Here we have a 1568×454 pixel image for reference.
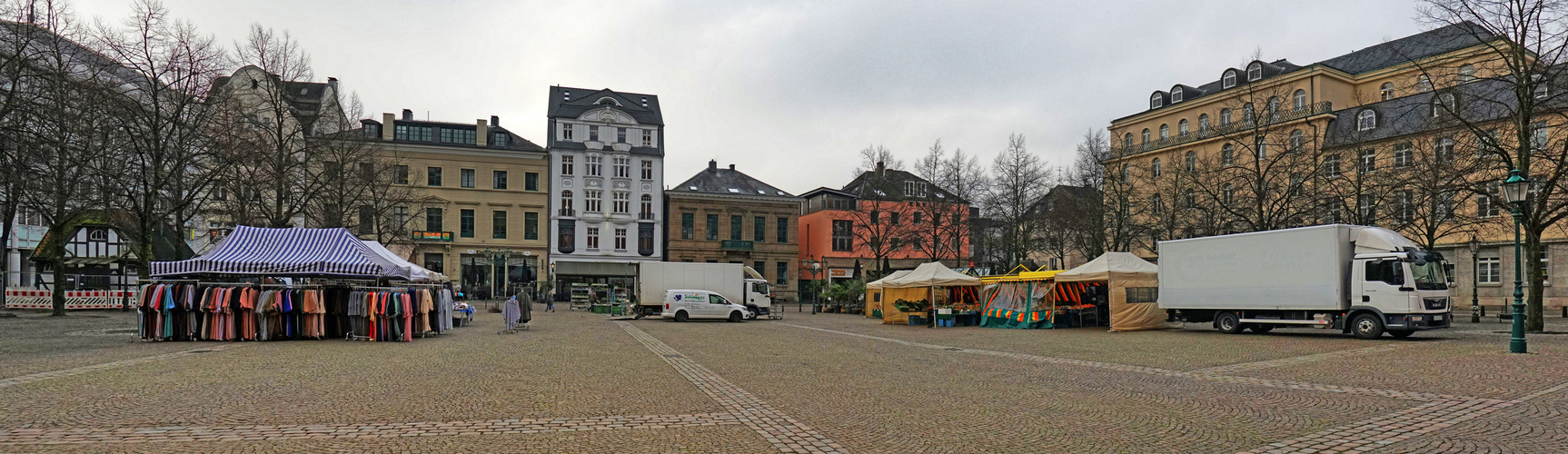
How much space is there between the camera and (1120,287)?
2495 centimetres

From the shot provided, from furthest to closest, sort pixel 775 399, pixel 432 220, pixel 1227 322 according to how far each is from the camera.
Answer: pixel 432 220 → pixel 1227 322 → pixel 775 399

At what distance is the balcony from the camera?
109 ft

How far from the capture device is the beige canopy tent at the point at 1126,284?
974 inches

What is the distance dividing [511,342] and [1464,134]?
2387 cm

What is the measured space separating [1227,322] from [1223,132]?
12.8 m

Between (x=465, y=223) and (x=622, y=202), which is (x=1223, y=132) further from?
(x=465, y=223)

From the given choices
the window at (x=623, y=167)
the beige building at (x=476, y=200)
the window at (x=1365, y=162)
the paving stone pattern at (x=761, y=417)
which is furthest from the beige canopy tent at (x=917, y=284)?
the beige building at (x=476, y=200)

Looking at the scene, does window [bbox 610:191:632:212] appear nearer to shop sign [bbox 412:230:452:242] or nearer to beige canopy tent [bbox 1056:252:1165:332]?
shop sign [bbox 412:230:452:242]

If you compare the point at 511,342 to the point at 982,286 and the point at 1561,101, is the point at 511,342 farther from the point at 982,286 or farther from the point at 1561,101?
the point at 1561,101

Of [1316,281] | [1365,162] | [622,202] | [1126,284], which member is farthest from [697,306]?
[622,202]

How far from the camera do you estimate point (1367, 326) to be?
19.2 metres

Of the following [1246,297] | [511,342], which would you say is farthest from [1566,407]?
[511,342]

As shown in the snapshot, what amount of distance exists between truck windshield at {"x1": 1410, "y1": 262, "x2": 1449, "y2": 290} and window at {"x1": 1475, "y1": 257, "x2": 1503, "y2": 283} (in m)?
28.9

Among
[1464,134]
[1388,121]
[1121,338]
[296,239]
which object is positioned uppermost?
[1388,121]
